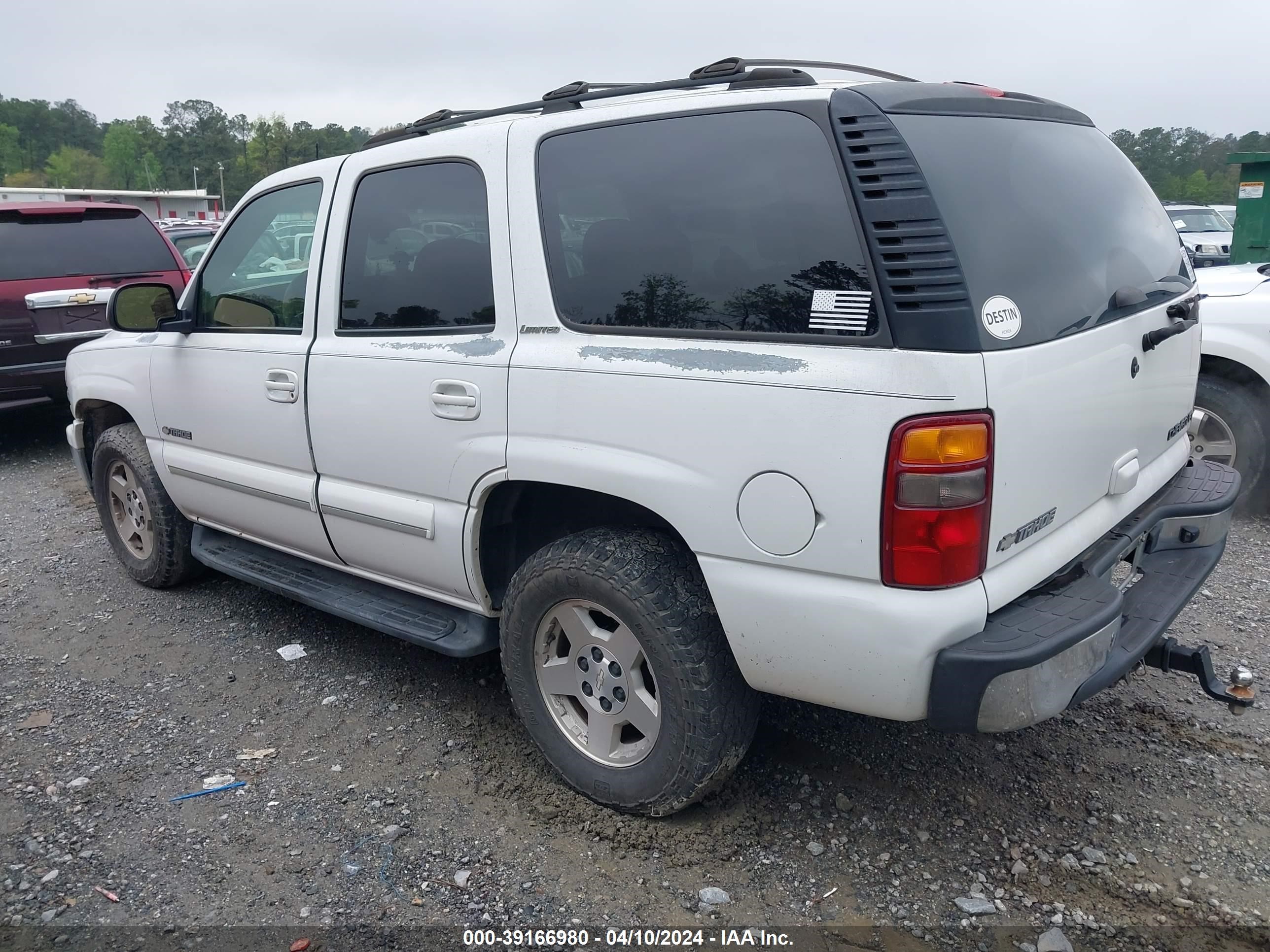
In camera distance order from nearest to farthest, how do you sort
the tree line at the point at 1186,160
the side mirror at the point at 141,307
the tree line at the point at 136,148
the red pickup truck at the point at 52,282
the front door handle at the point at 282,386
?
the front door handle at the point at 282,386, the side mirror at the point at 141,307, the red pickup truck at the point at 52,282, the tree line at the point at 1186,160, the tree line at the point at 136,148

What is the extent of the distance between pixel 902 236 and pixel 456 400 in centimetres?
142

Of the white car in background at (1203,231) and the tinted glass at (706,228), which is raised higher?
the white car in background at (1203,231)

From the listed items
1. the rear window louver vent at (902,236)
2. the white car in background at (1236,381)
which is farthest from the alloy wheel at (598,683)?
the white car in background at (1236,381)

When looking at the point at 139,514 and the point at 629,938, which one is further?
the point at 139,514

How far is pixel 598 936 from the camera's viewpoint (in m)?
2.46

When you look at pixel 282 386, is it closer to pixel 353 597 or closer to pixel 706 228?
pixel 353 597

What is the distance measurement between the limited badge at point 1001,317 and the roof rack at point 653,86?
719 millimetres

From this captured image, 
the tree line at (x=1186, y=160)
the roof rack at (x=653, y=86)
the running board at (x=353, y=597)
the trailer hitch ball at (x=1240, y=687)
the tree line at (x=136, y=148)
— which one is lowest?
the running board at (x=353, y=597)

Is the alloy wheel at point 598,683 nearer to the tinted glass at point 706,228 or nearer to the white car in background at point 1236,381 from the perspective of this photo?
the tinted glass at point 706,228

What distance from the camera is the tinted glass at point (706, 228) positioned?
2291 millimetres

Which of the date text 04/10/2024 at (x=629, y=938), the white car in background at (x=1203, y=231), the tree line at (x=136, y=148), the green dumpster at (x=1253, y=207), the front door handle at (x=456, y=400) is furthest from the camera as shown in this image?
the tree line at (x=136, y=148)

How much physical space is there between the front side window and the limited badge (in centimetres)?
245

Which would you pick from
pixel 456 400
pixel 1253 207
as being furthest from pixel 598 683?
pixel 1253 207

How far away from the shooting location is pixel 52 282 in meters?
7.25
